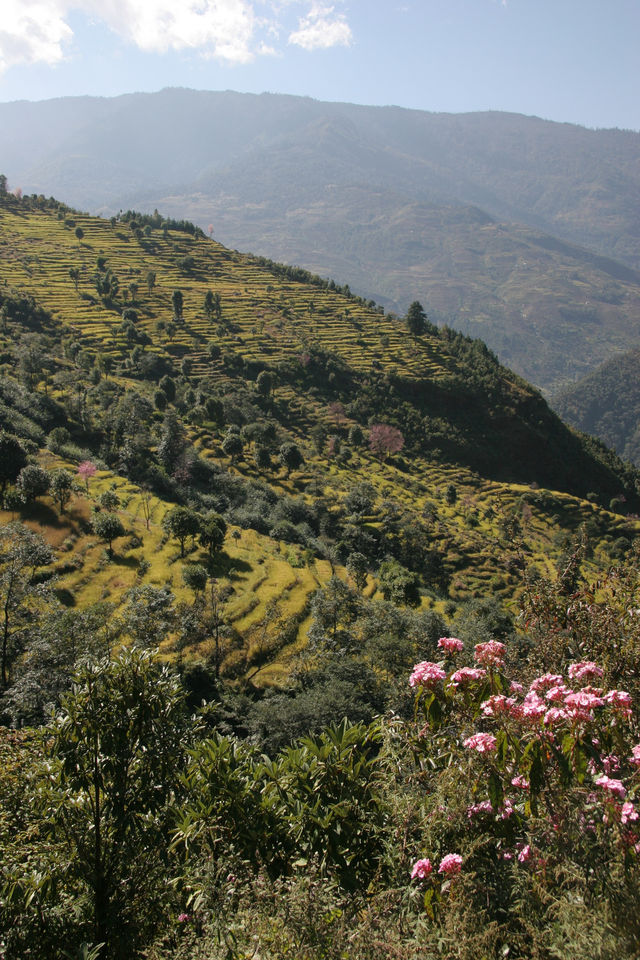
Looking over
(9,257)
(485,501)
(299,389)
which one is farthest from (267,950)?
(9,257)

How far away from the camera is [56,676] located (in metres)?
16.8

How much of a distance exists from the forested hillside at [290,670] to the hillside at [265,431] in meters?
0.44

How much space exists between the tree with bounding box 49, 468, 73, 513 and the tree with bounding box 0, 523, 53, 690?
7.78 meters

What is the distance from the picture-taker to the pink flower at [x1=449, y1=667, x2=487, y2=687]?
545 cm

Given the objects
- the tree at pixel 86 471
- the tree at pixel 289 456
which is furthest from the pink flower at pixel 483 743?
the tree at pixel 289 456

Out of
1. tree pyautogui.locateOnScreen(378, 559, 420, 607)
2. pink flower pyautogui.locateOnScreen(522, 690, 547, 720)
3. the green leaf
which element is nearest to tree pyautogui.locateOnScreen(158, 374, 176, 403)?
tree pyautogui.locateOnScreen(378, 559, 420, 607)

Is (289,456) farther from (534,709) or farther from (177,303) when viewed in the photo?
(534,709)

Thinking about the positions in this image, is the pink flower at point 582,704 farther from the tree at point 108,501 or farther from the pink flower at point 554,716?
the tree at point 108,501

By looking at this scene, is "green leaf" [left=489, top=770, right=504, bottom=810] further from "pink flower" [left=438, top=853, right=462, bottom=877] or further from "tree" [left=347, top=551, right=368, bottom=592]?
"tree" [left=347, top=551, right=368, bottom=592]

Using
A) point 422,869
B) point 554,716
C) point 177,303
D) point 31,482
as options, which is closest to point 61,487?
point 31,482

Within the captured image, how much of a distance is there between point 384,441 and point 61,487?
4777 centimetres

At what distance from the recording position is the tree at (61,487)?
3133 cm

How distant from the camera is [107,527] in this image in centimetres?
3047

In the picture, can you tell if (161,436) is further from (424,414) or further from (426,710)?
(426,710)
